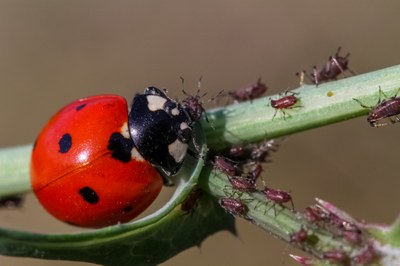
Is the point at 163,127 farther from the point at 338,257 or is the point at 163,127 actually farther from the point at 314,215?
the point at 338,257

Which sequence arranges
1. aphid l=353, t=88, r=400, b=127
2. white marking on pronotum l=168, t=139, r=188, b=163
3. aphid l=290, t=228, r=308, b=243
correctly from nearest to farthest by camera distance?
aphid l=290, t=228, r=308, b=243, aphid l=353, t=88, r=400, b=127, white marking on pronotum l=168, t=139, r=188, b=163

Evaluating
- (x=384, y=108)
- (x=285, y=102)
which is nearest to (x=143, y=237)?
(x=285, y=102)

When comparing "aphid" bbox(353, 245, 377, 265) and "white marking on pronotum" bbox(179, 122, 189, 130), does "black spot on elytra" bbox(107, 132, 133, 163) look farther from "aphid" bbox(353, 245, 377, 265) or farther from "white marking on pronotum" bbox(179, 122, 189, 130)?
"aphid" bbox(353, 245, 377, 265)

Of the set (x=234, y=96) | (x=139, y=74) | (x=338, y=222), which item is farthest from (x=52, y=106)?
(x=338, y=222)

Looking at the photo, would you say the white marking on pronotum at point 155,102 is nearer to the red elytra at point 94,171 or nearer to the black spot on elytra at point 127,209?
the red elytra at point 94,171

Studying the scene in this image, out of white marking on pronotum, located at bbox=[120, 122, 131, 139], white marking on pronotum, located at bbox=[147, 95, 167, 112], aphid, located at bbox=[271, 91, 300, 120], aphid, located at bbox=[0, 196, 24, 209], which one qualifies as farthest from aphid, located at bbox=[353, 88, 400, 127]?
aphid, located at bbox=[0, 196, 24, 209]

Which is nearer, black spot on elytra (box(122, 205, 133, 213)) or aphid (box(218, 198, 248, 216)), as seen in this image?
aphid (box(218, 198, 248, 216))
